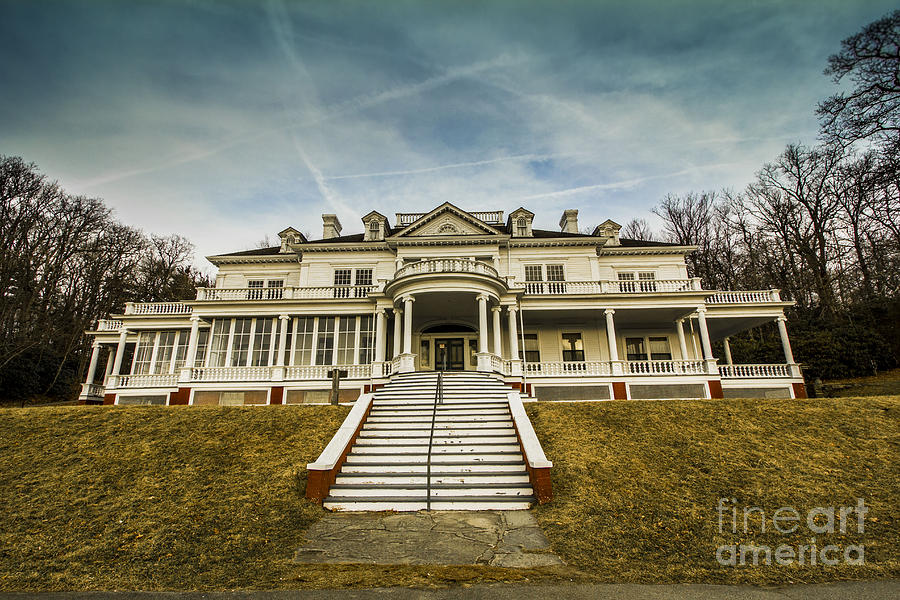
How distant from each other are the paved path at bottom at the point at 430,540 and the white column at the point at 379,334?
42.8 feet

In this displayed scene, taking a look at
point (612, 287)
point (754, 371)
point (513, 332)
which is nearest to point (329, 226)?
point (513, 332)

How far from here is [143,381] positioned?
22.3 meters

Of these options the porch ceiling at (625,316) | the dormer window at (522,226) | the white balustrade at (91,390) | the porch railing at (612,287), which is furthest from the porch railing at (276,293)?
the dormer window at (522,226)

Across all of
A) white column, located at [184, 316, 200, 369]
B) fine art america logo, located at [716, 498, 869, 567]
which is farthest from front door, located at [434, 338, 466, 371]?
fine art america logo, located at [716, 498, 869, 567]

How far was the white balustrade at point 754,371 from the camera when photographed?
20.6m

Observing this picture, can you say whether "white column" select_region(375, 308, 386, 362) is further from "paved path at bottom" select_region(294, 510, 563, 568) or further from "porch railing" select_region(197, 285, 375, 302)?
"paved path at bottom" select_region(294, 510, 563, 568)

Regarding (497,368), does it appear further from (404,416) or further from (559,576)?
(559,576)

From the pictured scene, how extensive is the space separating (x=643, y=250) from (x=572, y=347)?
290 inches

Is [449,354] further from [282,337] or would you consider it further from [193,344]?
[193,344]

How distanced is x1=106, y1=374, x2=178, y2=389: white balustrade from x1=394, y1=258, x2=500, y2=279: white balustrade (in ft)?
42.7

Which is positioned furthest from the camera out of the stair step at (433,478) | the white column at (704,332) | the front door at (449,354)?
the front door at (449,354)

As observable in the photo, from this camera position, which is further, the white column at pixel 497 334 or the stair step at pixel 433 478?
the white column at pixel 497 334

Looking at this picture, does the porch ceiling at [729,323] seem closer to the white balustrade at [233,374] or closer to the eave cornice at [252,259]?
the white balustrade at [233,374]

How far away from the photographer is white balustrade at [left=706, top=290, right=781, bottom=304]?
22094mm
